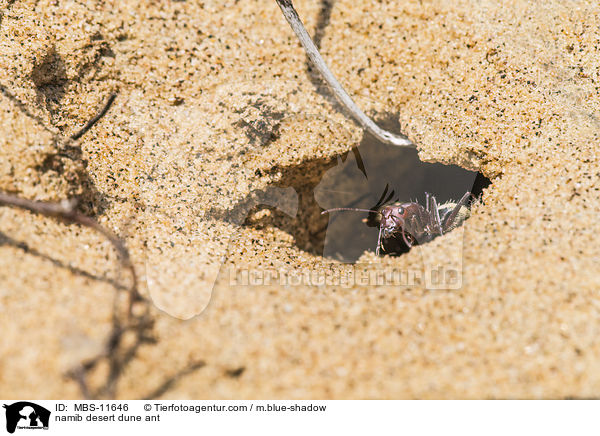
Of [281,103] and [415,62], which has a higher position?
[415,62]

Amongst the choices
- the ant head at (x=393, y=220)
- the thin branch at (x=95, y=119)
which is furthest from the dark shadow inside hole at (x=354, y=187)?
the thin branch at (x=95, y=119)

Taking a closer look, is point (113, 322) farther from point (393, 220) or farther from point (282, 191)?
point (393, 220)

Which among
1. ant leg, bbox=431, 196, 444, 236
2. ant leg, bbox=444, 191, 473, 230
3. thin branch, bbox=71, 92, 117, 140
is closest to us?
thin branch, bbox=71, 92, 117, 140

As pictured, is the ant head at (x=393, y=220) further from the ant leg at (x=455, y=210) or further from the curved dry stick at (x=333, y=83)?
the curved dry stick at (x=333, y=83)

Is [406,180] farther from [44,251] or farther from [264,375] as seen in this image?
[44,251]

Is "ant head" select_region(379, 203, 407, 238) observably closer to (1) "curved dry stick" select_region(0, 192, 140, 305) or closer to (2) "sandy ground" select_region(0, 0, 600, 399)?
(2) "sandy ground" select_region(0, 0, 600, 399)

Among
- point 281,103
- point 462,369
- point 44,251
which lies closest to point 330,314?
point 462,369

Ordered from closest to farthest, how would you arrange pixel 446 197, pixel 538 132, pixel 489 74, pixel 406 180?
1. pixel 538 132
2. pixel 489 74
3. pixel 446 197
4. pixel 406 180
